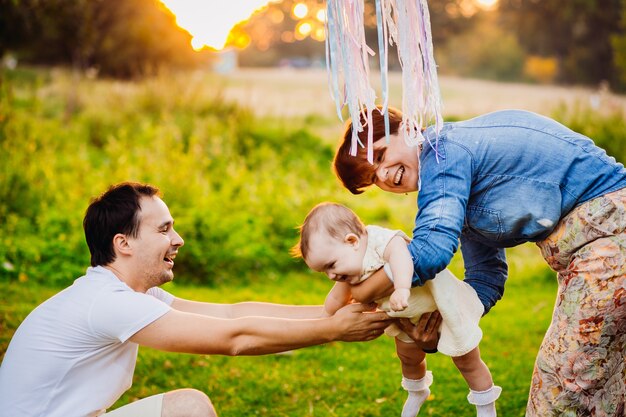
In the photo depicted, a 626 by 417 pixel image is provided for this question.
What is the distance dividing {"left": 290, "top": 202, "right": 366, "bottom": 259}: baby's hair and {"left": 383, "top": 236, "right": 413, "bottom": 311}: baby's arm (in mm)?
201

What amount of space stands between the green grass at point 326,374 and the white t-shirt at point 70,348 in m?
1.64

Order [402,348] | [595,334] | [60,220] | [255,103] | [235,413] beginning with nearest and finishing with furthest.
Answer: [595,334]
[402,348]
[235,413]
[60,220]
[255,103]

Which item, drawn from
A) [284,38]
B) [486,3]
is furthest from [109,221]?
[284,38]

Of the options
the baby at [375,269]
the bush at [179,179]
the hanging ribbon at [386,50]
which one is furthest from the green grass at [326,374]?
the hanging ribbon at [386,50]

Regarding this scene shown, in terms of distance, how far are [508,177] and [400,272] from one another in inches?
20.7

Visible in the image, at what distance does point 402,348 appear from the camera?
319 cm

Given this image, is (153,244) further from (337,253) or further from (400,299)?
(400,299)

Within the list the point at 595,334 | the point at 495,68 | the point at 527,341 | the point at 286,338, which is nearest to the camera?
the point at 595,334

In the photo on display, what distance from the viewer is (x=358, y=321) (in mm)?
2861

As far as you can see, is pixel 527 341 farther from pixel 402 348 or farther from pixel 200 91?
pixel 200 91

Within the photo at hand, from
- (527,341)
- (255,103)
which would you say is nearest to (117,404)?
(527,341)

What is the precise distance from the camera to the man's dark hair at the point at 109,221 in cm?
273

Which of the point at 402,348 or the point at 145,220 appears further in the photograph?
the point at 402,348

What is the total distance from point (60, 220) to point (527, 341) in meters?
4.53
